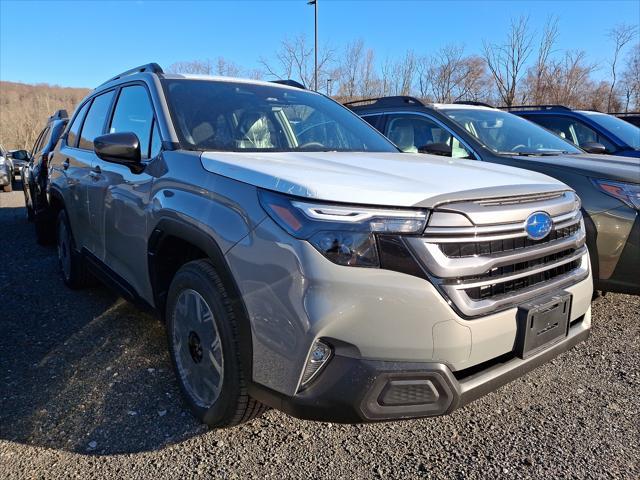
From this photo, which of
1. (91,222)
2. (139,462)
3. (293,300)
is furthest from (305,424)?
(91,222)

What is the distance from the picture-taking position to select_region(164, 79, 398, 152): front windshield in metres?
2.67

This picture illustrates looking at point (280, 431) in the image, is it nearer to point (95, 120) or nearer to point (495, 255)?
point (495, 255)

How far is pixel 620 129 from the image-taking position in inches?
262

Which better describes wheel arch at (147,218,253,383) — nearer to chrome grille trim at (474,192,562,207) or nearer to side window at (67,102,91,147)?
chrome grille trim at (474,192,562,207)

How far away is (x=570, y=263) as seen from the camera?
232 cm

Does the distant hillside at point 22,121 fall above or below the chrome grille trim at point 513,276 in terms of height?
above

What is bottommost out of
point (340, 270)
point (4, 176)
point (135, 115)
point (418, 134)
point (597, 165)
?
point (4, 176)

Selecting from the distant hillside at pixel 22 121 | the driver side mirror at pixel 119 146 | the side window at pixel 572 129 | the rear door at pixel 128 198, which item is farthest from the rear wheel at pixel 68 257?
the distant hillside at pixel 22 121

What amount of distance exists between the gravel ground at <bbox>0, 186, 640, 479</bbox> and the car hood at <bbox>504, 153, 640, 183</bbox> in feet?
3.87

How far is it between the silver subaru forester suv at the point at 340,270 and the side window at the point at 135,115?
0.04 m

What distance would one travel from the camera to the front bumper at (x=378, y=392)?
1722mm

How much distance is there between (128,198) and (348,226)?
1679mm

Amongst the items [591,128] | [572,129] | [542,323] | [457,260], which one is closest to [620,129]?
[591,128]

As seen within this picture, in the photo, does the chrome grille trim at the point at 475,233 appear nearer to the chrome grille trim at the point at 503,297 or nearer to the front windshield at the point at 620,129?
the chrome grille trim at the point at 503,297
